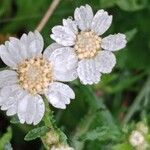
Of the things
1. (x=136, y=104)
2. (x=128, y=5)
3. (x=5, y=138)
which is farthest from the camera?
(x=136, y=104)

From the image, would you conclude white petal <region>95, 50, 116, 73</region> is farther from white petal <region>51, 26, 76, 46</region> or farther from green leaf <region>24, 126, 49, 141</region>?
green leaf <region>24, 126, 49, 141</region>

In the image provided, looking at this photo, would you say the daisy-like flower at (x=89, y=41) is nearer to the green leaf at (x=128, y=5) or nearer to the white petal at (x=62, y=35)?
the white petal at (x=62, y=35)

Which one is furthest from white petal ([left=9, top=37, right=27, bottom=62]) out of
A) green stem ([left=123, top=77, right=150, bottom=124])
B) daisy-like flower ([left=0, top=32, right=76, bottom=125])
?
green stem ([left=123, top=77, right=150, bottom=124])

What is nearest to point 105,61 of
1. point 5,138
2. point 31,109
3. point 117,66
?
point 31,109

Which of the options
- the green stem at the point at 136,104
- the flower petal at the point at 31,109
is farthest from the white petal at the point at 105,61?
the green stem at the point at 136,104

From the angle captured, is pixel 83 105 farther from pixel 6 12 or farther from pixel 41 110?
pixel 41 110

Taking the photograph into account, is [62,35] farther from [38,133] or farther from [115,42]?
[38,133]

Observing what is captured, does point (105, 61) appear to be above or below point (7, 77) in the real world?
below

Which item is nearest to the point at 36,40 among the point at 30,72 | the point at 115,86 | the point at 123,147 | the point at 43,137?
the point at 30,72

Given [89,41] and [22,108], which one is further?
[89,41]
